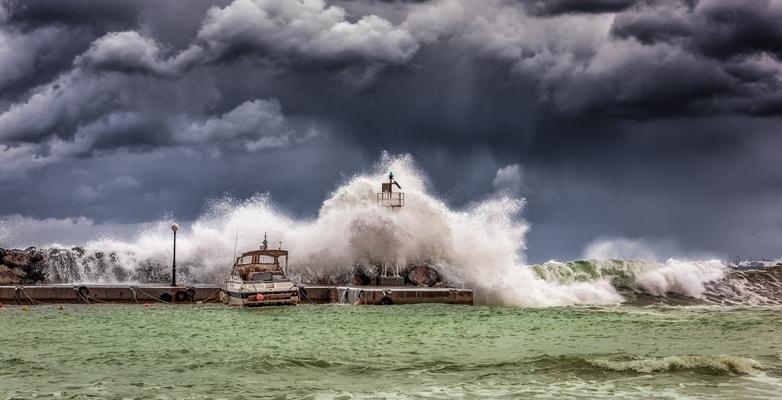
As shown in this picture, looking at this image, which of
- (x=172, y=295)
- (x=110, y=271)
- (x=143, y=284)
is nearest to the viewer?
(x=172, y=295)

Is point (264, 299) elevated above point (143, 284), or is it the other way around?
point (143, 284)

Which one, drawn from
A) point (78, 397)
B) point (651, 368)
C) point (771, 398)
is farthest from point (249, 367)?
point (771, 398)

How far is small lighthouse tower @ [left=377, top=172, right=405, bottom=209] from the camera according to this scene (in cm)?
4981

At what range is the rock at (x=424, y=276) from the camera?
46.2 meters

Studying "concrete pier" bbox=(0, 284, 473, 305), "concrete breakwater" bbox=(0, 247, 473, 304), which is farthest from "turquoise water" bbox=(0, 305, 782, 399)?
"concrete breakwater" bbox=(0, 247, 473, 304)

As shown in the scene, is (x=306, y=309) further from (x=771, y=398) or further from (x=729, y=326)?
(x=771, y=398)

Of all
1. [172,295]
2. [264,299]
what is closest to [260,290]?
[264,299]

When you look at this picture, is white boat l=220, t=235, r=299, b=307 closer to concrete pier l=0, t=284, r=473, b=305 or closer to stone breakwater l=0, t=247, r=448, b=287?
concrete pier l=0, t=284, r=473, b=305

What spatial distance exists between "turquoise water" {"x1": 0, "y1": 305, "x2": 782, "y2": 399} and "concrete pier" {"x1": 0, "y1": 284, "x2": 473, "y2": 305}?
754cm

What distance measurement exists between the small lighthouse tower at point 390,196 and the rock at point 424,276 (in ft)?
16.3

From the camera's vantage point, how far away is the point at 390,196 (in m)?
50.1

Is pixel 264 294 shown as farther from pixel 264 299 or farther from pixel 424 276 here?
pixel 424 276

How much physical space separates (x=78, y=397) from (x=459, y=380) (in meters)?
6.86

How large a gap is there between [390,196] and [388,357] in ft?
103
